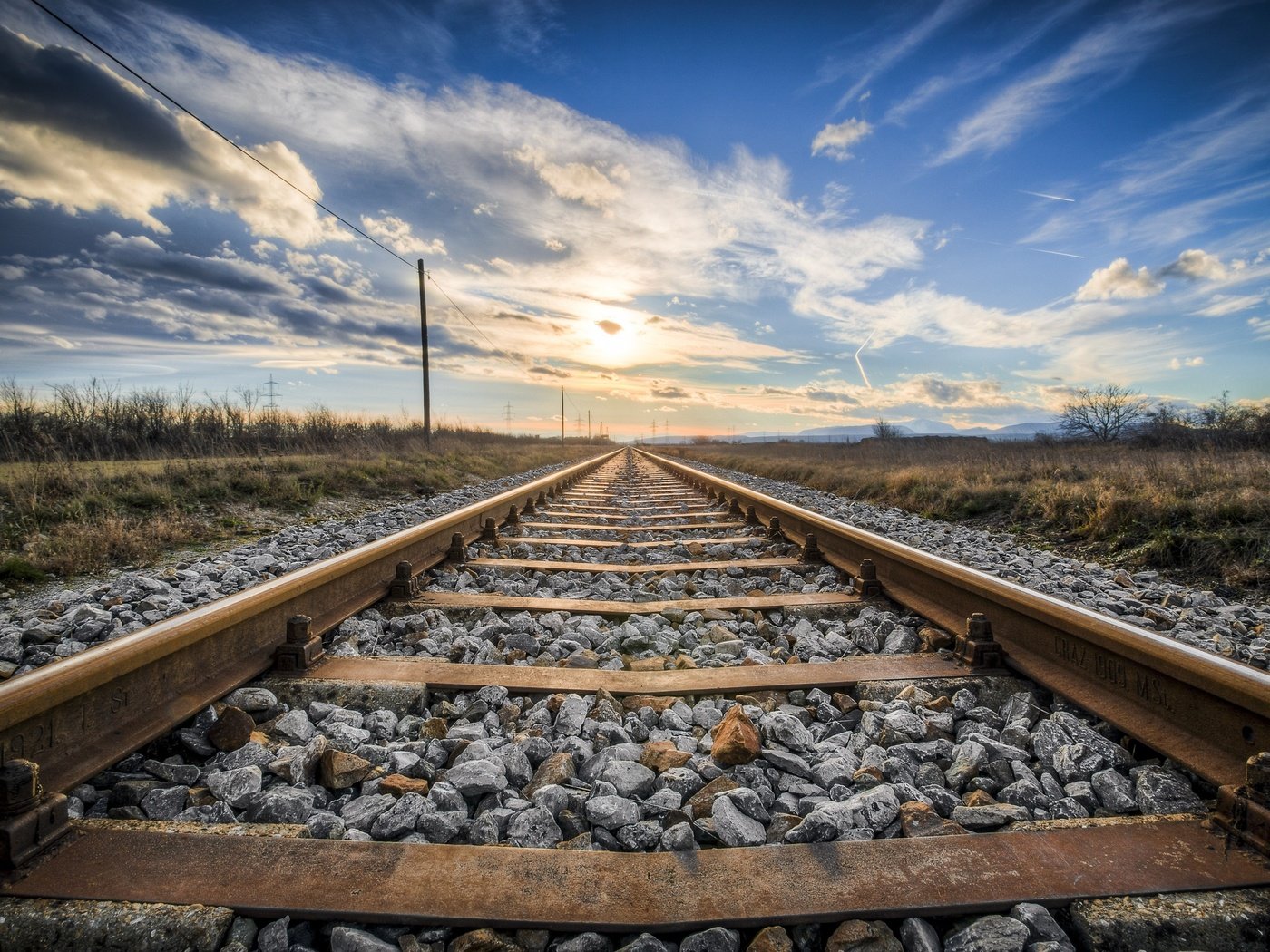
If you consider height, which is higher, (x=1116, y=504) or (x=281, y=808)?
(x=1116, y=504)

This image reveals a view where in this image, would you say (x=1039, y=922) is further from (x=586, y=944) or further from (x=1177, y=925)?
(x=586, y=944)

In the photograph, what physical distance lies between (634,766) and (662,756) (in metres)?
0.11

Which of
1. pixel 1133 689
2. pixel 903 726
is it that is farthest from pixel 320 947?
pixel 1133 689

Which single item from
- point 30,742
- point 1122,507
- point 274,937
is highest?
point 1122,507

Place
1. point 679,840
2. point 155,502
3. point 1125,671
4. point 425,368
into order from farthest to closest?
1. point 425,368
2. point 155,502
3. point 1125,671
4. point 679,840

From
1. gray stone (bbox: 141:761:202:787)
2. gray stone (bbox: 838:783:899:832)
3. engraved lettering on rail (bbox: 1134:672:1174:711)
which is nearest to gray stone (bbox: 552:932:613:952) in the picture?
gray stone (bbox: 838:783:899:832)

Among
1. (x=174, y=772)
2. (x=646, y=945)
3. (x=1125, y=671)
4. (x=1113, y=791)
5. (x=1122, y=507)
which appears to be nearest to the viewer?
(x=646, y=945)

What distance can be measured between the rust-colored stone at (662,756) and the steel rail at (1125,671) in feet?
4.18

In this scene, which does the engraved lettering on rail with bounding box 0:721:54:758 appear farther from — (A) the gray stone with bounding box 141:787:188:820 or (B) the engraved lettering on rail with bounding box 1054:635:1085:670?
(B) the engraved lettering on rail with bounding box 1054:635:1085:670

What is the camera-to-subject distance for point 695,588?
3934 millimetres

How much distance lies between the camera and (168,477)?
791cm

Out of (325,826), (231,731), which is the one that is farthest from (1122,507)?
(231,731)

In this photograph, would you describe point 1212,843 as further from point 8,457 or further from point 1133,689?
point 8,457

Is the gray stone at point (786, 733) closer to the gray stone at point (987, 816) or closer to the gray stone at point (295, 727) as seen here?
the gray stone at point (987, 816)
